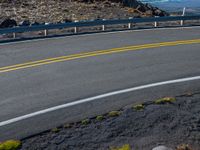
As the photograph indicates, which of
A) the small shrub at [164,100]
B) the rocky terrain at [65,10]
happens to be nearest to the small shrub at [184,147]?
the small shrub at [164,100]

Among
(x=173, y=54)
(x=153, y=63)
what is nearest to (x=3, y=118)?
(x=153, y=63)

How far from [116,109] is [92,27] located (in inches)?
564

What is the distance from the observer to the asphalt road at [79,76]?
28.7 ft

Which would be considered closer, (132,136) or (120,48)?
(132,136)

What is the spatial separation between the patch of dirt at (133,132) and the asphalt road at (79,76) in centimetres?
44

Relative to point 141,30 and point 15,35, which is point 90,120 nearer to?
point 15,35

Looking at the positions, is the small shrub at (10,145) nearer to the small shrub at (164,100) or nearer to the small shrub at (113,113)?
the small shrub at (113,113)

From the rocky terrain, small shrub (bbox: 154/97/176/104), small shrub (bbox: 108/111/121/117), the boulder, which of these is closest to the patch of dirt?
small shrub (bbox: 108/111/121/117)

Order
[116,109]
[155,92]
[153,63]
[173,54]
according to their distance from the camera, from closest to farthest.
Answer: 1. [116,109]
2. [155,92]
3. [153,63]
4. [173,54]

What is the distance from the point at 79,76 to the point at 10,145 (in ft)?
15.1

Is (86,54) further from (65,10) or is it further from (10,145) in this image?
(65,10)

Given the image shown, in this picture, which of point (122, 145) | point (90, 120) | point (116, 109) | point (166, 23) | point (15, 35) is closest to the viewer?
point (122, 145)

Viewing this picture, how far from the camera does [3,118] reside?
27.9ft

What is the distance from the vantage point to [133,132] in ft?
25.2
